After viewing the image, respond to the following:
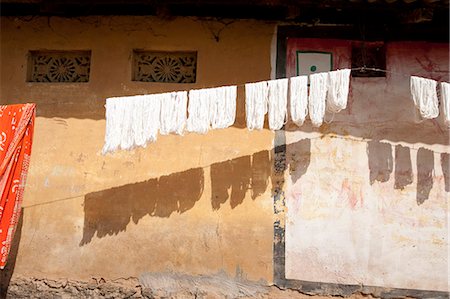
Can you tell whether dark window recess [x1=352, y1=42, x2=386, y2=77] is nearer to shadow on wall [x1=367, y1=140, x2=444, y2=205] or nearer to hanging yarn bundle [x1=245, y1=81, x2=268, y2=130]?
shadow on wall [x1=367, y1=140, x2=444, y2=205]

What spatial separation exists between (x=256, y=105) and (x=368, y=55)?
1.69 meters

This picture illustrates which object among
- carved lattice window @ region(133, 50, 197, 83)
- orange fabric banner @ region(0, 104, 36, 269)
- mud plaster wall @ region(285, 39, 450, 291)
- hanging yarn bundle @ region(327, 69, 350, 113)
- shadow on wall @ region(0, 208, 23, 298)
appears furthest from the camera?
carved lattice window @ region(133, 50, 197, 83)

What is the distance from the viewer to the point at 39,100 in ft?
18.4

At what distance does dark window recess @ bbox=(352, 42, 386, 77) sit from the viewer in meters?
5.38

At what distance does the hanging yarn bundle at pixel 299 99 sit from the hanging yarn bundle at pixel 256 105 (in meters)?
0.25

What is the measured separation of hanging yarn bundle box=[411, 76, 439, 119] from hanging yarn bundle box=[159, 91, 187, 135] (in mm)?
2102

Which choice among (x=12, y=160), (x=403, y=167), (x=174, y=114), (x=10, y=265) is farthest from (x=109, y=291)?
(x=403, y=167)

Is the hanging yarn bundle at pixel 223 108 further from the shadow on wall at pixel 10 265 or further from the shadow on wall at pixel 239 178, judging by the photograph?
the shadow on wall at pixel 10 265

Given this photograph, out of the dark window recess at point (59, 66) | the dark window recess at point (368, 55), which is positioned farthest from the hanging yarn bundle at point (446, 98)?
the dark window recess at point (59, 66)

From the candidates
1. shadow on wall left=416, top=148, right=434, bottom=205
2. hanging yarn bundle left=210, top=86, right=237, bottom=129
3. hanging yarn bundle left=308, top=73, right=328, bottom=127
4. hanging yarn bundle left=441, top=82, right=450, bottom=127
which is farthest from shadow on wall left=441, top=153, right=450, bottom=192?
hanging yarn bundle left=210, top=86, right=237, bottom=129

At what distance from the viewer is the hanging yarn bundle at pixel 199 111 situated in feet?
14.8

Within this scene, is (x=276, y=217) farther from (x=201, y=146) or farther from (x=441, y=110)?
(x=441, y=110)

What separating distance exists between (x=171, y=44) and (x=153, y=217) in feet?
6.38

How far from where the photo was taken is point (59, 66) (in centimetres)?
576
